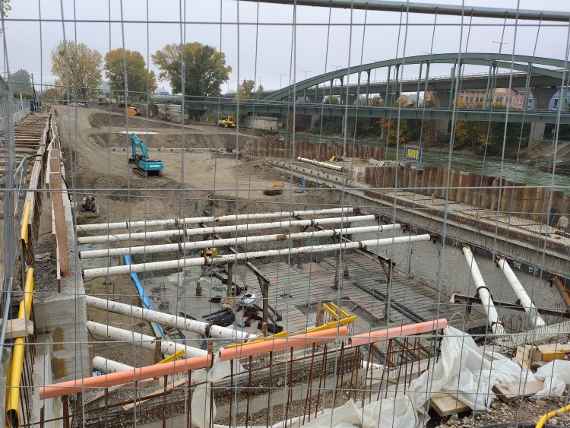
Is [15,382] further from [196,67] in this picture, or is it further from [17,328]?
[196,67]

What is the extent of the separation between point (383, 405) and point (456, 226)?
328 inches

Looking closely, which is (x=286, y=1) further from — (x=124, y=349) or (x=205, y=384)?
(x=124, y=349)

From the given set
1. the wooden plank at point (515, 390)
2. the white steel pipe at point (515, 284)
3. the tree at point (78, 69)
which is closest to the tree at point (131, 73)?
the tree at point (78, 69)

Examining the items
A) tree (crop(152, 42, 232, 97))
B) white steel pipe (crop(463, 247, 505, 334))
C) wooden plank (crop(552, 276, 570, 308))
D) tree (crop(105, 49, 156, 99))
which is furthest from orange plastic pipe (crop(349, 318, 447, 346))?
wooden plank (crop(552, 276, 570, 308))

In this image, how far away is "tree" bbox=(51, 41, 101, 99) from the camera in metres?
5.25

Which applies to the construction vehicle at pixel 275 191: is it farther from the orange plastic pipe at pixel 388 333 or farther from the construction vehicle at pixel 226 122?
the orange plastic pipe at pixel 388 333

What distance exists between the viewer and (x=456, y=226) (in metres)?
12.1

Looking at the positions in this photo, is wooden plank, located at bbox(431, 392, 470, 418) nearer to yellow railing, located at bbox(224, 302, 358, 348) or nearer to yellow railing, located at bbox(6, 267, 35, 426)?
yellow railing, located at bbox(224, 302, 358, 348)

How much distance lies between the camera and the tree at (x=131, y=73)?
599 centimetres

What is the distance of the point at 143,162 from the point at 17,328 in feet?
54.2

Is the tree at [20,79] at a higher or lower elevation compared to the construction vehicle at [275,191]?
higher

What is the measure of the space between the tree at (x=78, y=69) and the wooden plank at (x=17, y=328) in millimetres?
2904

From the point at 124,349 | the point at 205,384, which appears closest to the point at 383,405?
the point at 205,384

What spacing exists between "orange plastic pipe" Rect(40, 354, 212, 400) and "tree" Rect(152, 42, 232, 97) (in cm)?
304
